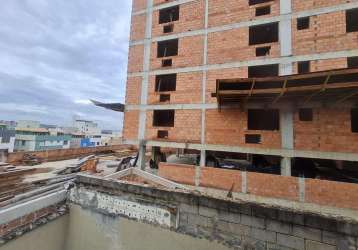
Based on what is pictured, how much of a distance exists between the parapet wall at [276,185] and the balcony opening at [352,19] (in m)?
8.31

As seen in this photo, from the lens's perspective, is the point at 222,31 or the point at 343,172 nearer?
the point at 343,172

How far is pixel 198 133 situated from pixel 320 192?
6557mm

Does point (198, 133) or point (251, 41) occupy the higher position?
point (251, 41)

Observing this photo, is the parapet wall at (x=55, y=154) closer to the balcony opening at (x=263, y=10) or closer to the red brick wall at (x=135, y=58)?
the red brick wall at (x=135, y=58)

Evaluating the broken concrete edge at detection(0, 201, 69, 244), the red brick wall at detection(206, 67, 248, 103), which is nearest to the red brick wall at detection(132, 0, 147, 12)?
the red brick wall at detection(206, 67, 248, 103)

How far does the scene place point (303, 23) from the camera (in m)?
10.7

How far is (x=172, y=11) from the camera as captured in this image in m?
14.9

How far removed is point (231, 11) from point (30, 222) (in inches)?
529

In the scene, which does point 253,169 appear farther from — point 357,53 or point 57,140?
point 57,140

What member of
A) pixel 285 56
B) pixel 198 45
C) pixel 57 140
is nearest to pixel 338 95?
pixel 285 56

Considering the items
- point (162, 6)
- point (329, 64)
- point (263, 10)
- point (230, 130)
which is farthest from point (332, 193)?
point (162, 6)

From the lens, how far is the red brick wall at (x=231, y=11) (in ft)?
37.8

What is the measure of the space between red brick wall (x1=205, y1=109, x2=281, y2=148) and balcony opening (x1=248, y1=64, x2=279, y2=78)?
2.92 m

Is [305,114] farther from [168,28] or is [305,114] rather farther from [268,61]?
[168,28]
